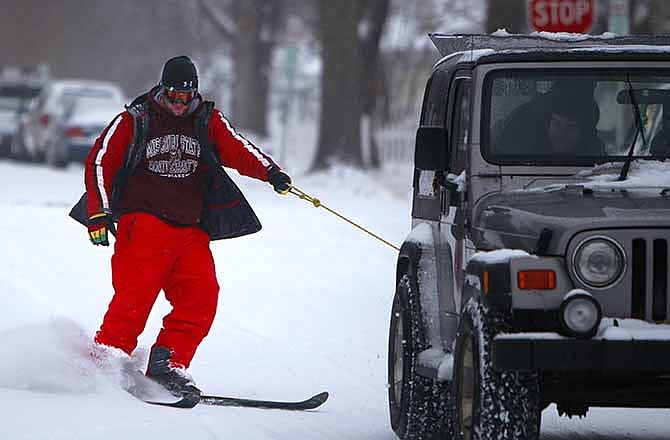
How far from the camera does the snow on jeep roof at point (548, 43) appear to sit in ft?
23.7

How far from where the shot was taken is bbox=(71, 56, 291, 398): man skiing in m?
8.37

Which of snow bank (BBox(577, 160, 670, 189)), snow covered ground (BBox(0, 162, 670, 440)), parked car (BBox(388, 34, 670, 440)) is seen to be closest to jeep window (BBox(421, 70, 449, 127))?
parked car (BBox(388, 34, 670, 440))

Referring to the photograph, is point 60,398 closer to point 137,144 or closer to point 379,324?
point 137,144

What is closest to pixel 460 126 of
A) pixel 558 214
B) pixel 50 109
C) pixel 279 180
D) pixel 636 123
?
pixel 636 123

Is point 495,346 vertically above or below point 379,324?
above

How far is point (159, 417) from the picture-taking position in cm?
737

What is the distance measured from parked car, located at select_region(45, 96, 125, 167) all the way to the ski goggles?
76.3 ft

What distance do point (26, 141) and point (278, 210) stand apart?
1868 cm

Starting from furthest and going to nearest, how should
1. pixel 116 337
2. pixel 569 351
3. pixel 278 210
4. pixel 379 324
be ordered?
1. pixel 278 210
2. pixel 379 324
3. pixel 116 337
4. pixel 569 351

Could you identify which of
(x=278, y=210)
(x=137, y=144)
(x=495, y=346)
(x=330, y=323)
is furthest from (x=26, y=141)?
(x=495, y=346)

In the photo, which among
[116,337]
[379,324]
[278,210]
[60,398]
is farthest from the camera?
[278,210]

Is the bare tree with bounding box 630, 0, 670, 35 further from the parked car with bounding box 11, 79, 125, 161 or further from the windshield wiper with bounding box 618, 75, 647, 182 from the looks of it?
the windshield wiper with bounding box 618, 75, 647, 182

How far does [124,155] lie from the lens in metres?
8.52

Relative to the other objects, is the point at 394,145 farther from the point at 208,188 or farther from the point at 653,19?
the point at 208,188
